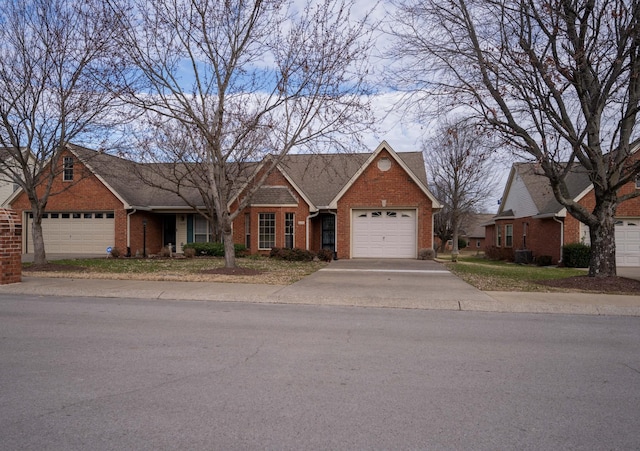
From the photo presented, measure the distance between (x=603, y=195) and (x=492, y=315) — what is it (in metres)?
6.55

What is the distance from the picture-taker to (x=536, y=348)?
6961 millimetres

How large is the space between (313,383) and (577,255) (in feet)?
68.8

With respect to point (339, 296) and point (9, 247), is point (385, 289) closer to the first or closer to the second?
point (339, 296)

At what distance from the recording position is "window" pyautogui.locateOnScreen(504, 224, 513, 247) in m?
32.4

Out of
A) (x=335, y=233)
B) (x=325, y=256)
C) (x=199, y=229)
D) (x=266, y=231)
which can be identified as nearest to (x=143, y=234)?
(x=199, y=229)

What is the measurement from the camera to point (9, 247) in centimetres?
1257

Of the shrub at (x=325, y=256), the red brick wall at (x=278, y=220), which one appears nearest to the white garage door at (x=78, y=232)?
the red brick wall at (x=278, y=220)

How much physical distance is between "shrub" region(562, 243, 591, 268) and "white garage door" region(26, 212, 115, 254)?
72.0 ft

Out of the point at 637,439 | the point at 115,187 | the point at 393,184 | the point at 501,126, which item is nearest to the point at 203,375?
the point at 637,439

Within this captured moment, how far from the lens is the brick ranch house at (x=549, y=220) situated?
2402 cm

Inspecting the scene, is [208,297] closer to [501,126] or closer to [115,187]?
[501,126]

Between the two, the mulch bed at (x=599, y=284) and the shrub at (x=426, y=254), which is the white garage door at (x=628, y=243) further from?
the mulch bed at (x=599, y=284)

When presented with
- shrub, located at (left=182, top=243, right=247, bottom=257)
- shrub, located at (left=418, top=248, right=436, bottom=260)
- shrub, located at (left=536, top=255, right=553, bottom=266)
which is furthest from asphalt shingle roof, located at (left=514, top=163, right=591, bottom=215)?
shrub, located at (left=182, top=243, right=247, bottom=257)

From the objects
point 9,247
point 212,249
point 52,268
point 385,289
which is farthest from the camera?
point 212,249
